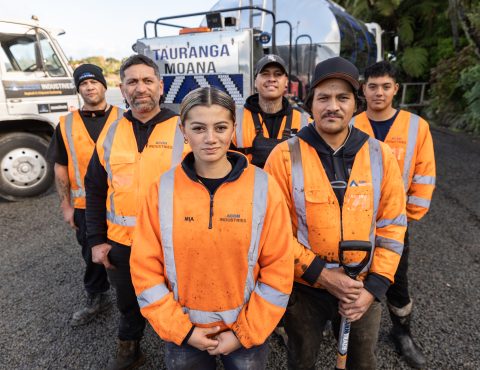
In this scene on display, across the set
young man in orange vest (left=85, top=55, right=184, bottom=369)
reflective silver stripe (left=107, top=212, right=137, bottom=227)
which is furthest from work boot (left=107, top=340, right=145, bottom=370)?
reflective silver stripe (left=107, top=212, right=137, bottom=227)

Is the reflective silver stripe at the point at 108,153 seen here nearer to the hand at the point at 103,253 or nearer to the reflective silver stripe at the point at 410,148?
the hand at the point at 103,253

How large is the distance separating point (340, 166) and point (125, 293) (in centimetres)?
161

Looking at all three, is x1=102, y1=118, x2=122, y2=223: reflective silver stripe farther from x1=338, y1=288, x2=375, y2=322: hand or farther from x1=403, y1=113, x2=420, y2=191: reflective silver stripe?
x1=403, y1=113, x2=420, y2=191: reflective silver stripe

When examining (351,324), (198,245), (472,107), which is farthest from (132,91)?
→ (472,107)

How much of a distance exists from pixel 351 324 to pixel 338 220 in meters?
0.60

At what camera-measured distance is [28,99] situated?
572 cm

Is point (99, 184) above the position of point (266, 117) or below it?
below

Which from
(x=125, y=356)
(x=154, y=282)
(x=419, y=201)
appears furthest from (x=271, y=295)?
(x=419, y=201)

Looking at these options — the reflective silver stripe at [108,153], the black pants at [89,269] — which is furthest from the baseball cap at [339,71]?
the black pants at [89,269]

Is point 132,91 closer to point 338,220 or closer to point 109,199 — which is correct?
point 109,199

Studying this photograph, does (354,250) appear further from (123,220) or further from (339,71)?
(123,220)

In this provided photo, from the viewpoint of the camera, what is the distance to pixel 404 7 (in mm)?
16453

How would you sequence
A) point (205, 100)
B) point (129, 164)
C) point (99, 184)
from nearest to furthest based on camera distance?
point (205, 100)
point (129, 164)
point (99, 184)

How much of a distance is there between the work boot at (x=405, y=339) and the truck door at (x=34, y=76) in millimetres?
5875
